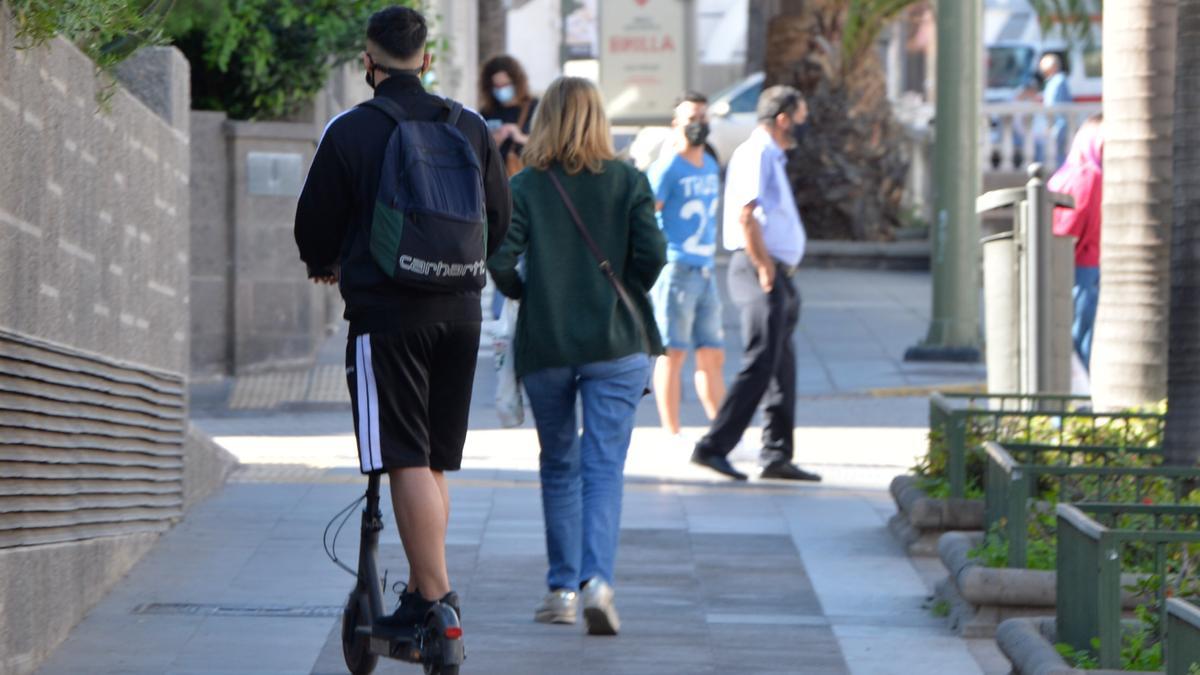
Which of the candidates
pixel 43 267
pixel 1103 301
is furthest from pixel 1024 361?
pixel 43 267

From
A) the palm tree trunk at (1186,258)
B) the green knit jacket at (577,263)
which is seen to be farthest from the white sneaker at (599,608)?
the palm tree trunk at (1186,258)

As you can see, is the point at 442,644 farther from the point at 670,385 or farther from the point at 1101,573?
the point at 670,385

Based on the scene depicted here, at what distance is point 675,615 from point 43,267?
224 centimetres

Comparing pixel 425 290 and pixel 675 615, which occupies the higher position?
pixel 425 290

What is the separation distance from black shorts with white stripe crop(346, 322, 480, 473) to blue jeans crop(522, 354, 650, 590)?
42.1 inches

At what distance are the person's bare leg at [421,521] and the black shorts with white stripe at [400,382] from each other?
1.7 inches

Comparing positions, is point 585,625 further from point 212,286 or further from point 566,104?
point 212,286

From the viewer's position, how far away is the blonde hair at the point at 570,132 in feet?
21.1

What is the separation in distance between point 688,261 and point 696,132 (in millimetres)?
640

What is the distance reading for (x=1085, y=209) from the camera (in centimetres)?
1118

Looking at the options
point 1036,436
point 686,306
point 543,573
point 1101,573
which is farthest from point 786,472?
point 1101,573

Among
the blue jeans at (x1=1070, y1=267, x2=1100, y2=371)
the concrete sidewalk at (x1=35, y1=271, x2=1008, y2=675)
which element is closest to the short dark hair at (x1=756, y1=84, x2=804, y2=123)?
the concrete sidewalk at (x1=35, y1=271, x2=1008, y2=675)

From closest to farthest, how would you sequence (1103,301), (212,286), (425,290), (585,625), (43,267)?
1. (425,290)
2. (43,267)
3. (585,625)
4. (1103,301)
5. (212,286)

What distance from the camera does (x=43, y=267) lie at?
5922mm
